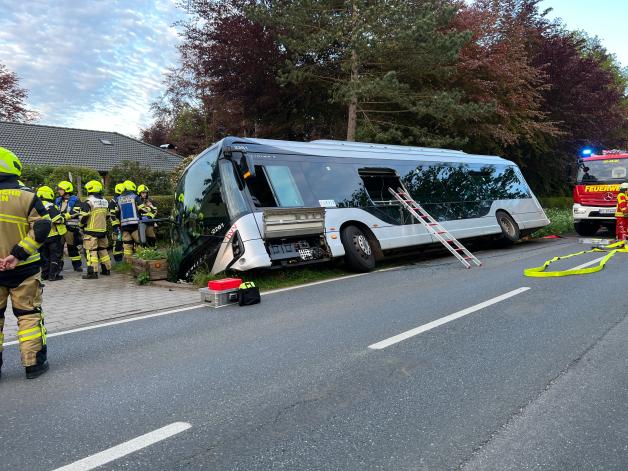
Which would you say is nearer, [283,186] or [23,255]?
[23,255]

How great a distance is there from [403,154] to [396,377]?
28.6ft

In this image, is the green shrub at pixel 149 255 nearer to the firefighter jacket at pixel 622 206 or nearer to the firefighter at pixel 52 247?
the firefighter at pixel 52 247

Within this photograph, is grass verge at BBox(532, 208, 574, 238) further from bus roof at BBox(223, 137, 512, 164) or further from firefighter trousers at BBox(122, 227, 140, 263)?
firefighter trousers at BBox(122, 227, 140, 263)

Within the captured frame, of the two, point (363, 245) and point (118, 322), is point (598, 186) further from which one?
point (118, 322)

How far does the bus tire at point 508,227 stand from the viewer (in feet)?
44.9

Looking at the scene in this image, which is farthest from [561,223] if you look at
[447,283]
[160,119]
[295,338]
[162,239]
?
[160,119]

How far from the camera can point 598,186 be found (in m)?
15.2

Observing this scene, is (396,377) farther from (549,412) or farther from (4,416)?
(4,416)

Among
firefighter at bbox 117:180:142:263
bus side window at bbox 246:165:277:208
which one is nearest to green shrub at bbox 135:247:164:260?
firefighter at bbox 117:180:142:263

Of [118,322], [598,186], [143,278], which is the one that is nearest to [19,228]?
[118,322]

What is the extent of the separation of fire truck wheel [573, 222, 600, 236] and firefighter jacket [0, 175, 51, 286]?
638 inches

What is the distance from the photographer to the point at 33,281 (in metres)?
4.21

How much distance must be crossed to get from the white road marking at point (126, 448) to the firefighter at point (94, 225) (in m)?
7.95

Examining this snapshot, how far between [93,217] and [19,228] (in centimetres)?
625
